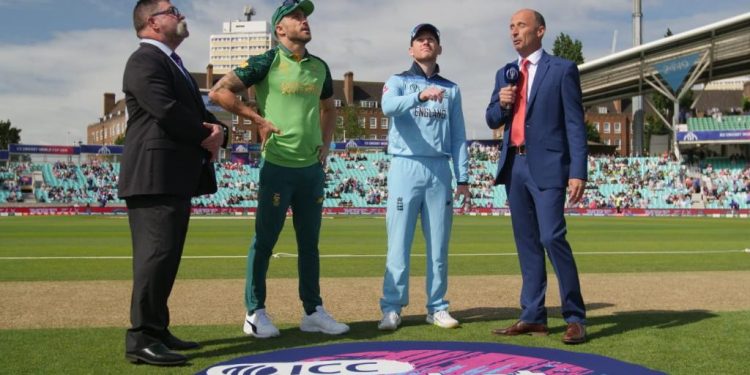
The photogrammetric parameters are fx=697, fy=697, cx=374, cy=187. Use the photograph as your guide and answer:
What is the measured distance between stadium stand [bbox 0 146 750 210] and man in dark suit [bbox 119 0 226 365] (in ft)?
149

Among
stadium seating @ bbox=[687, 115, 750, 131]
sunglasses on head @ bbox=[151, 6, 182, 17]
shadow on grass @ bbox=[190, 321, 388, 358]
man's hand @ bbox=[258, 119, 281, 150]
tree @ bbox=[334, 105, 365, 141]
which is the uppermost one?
tree @ bbox=[334, 105, 365, 141]

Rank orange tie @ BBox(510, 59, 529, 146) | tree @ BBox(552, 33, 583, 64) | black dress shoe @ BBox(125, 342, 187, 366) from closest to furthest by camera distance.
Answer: black dress shoe @ BBox(125, 342, 187, 366) < orange tie @ BBox(510, 59, 529, 146) < tree @ BBox(552, 33, 583, 64)

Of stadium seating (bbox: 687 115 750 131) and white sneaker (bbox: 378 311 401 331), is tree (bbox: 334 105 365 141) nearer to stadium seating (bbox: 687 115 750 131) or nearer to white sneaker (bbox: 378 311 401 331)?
stadium seating (bbox: 687 115 750 131)

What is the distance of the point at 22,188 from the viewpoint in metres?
60.3

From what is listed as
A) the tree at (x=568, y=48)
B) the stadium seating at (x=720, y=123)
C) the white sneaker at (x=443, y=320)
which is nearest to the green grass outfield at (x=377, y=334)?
the white sneaker at (x=443, y=320)

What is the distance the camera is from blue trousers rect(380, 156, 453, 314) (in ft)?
20.1

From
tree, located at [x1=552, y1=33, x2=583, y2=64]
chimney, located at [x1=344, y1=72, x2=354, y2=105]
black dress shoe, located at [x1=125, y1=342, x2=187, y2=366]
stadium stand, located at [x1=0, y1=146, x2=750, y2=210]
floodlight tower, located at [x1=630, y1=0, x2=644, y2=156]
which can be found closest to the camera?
black dress shoe, located at [x1=125, y1=342, x2=187, y2=366]

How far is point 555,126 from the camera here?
→ 5.60m

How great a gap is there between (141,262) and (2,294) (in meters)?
4.35

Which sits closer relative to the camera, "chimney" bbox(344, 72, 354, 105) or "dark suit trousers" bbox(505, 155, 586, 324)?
"dark suit trousers" bbox(505, 155, 586, 324)

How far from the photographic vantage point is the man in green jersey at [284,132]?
217 inches

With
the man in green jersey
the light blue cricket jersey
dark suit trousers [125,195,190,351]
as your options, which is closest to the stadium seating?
the light blue cricket jersey

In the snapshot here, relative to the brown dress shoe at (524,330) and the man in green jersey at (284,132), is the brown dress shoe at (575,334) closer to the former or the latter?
the brown dress shoe at (524,330)

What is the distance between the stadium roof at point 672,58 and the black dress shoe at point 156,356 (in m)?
48.7
